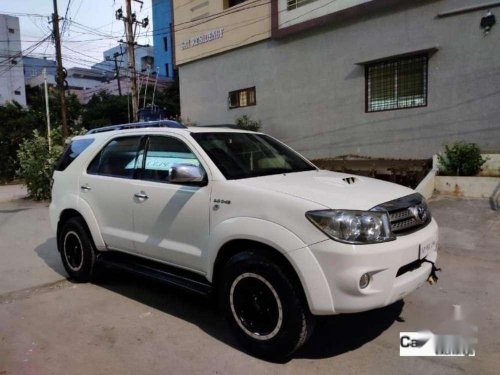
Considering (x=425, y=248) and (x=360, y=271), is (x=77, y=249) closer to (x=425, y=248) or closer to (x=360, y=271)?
(x=360, y=271)

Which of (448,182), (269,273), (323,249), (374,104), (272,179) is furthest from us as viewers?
(374,104)

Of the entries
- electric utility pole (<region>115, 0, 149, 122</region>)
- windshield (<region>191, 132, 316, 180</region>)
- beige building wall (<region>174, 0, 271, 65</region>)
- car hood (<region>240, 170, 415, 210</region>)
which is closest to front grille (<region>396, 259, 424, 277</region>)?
car hood (<region>240, 170, 415, 210</region>)

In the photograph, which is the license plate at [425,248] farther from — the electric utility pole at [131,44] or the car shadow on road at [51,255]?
the electric utility pole at [131,44]

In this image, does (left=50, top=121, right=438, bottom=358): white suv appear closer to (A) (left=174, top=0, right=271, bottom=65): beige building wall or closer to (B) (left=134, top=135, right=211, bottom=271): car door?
(B) (left=134, top=135, right=211, bottom=271): car door

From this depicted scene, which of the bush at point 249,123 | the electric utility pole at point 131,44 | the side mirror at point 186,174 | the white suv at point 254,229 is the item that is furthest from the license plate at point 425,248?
the electric utility pole at point 131,44

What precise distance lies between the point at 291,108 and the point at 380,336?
36.7 feet

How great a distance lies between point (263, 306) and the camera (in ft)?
11.0

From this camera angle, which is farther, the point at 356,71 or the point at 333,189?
the point at 356,71

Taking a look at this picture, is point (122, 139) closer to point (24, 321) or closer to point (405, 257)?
point (24, 321)

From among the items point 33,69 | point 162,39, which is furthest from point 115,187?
point 33,69

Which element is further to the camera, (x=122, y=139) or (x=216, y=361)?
(x=122, y=139)

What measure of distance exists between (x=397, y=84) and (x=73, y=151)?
28.9 ft

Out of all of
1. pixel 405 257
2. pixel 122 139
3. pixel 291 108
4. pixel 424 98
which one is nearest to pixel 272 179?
pixel 405 257

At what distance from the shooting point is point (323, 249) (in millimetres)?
2990
